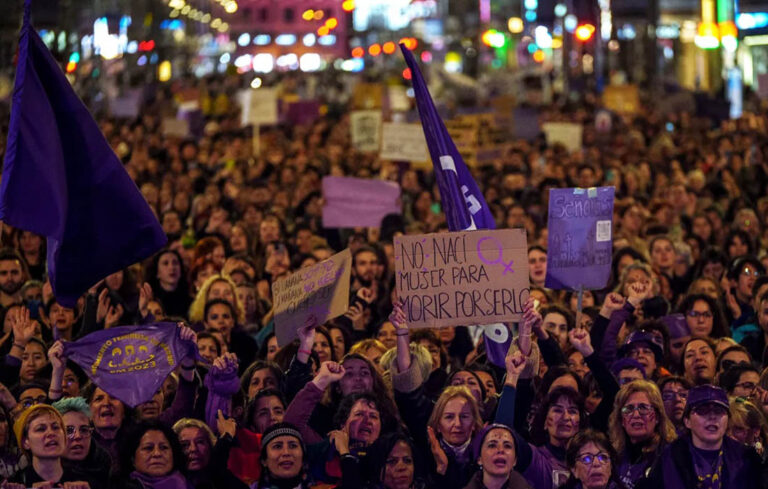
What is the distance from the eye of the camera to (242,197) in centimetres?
1648

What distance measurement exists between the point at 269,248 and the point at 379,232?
2.23 m

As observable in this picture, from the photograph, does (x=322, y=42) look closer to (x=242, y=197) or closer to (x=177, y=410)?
(x=242, y=197)

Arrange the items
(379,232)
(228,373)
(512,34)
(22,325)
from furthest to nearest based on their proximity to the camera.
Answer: (512,34), (379,232), (22,325), (228,373)

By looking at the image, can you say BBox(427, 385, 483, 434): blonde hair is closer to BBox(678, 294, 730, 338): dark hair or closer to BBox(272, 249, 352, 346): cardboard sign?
BBox(272, 249, 352, 346): cardboard sign

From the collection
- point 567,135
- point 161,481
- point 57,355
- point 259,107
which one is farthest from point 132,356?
point 567,135

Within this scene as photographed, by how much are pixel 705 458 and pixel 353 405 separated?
1678 mm

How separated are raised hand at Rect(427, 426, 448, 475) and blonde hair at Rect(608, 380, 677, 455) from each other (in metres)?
0.80

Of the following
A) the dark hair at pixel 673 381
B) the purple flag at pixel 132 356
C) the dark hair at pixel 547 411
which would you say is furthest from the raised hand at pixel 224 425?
the dark hair at pixel 673 381

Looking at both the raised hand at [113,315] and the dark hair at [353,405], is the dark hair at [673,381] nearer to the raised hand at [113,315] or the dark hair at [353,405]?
the dark hair at [353,405]

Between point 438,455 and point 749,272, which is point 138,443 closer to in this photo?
point 438,455

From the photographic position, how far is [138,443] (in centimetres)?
726

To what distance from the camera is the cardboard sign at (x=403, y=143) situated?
17094 mm

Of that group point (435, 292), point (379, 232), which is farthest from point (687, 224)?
point (435, 292)

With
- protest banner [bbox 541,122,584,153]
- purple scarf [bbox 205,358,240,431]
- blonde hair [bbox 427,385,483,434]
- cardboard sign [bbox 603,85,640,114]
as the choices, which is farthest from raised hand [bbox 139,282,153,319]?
cardboard sign [bbox 603,85,640,114]
